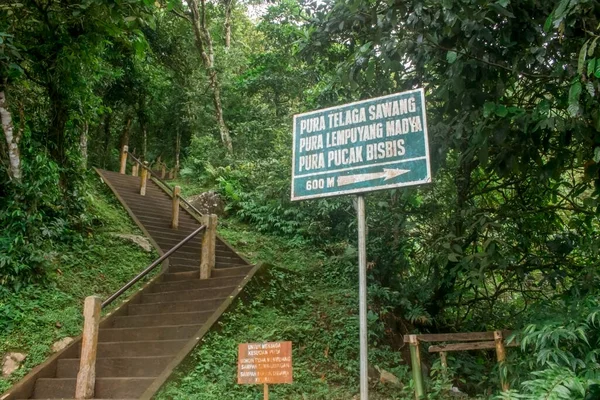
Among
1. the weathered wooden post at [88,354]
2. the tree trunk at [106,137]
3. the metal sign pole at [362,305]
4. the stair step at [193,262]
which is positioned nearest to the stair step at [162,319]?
the weathered wooden post at [88,354]

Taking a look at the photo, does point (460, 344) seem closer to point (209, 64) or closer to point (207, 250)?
point (207, 250)

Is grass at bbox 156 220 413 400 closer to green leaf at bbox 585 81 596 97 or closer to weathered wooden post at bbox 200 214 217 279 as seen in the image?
weathered wooden post at bbox 200 214 217 279

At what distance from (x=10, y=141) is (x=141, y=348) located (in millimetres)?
4153

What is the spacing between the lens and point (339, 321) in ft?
21.9

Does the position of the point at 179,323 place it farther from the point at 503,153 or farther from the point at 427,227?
the point at 503,153

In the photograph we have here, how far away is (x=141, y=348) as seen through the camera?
5980mm

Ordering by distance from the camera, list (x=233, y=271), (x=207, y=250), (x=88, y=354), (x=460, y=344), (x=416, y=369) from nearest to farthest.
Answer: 1. (x=460, y=344)
2. (x=416, y=369)
3. (x=88, y=354)
4. (x=233, y=271)
5. (x=207, y=250)

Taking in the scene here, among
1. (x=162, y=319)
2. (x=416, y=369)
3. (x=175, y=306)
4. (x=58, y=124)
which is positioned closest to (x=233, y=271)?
(x=175, y=306)

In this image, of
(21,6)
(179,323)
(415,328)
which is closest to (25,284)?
(179,323)

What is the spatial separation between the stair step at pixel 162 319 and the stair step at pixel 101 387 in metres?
1.27

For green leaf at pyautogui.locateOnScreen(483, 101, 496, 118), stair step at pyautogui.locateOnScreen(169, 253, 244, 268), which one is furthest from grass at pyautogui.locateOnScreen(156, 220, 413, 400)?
green leaf at pyautogui.locateOnScreen(483, 101, 496, 118)

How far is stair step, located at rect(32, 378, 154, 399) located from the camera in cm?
514

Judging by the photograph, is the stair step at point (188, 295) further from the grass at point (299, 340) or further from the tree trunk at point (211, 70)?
the tree trunk at point (211, 70)

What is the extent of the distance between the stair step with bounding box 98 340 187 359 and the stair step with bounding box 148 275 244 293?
4.67 feet
